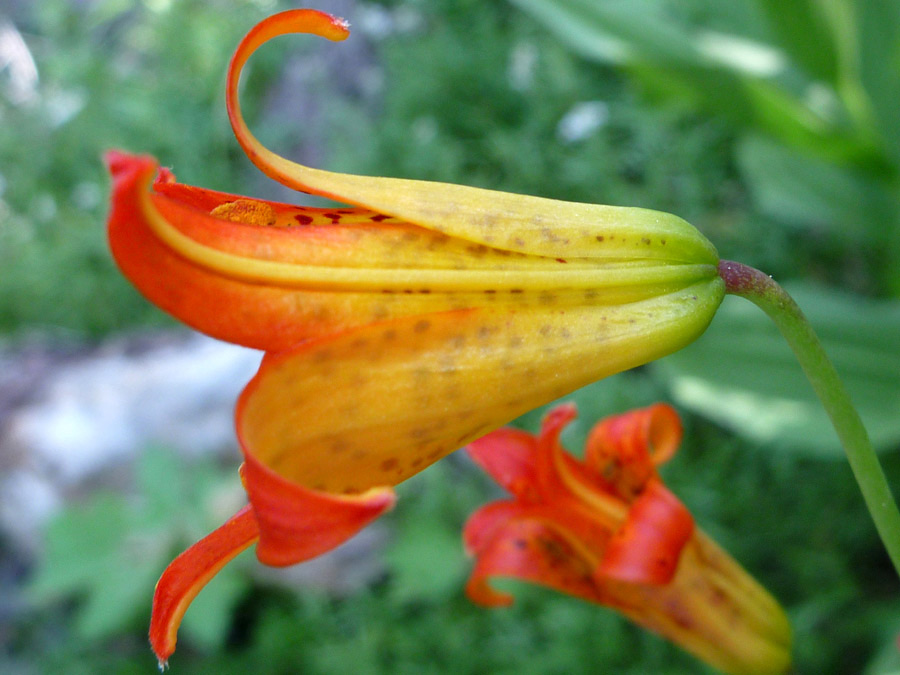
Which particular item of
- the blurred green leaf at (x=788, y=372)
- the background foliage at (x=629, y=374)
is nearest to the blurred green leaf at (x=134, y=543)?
the background foliage at (x=629, y=374)

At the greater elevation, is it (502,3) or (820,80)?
(820,80)

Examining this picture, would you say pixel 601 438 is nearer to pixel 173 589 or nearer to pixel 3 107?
pixel 173 589

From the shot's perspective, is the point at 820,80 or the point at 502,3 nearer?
the point at 820,80

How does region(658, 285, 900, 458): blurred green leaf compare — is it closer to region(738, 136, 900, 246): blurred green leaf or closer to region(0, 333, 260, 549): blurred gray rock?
region(738, 136, 900, 246): blurred green leaf

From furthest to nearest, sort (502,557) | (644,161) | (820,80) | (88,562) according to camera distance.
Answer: (644,161) → (88,562) → (820,80) → (502,557)

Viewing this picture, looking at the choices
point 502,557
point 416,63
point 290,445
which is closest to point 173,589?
point 290,445

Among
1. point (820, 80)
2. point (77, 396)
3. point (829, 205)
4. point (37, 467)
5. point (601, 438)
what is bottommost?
point (37, 467)

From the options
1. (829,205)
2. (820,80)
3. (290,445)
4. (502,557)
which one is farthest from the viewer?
(829,205)
